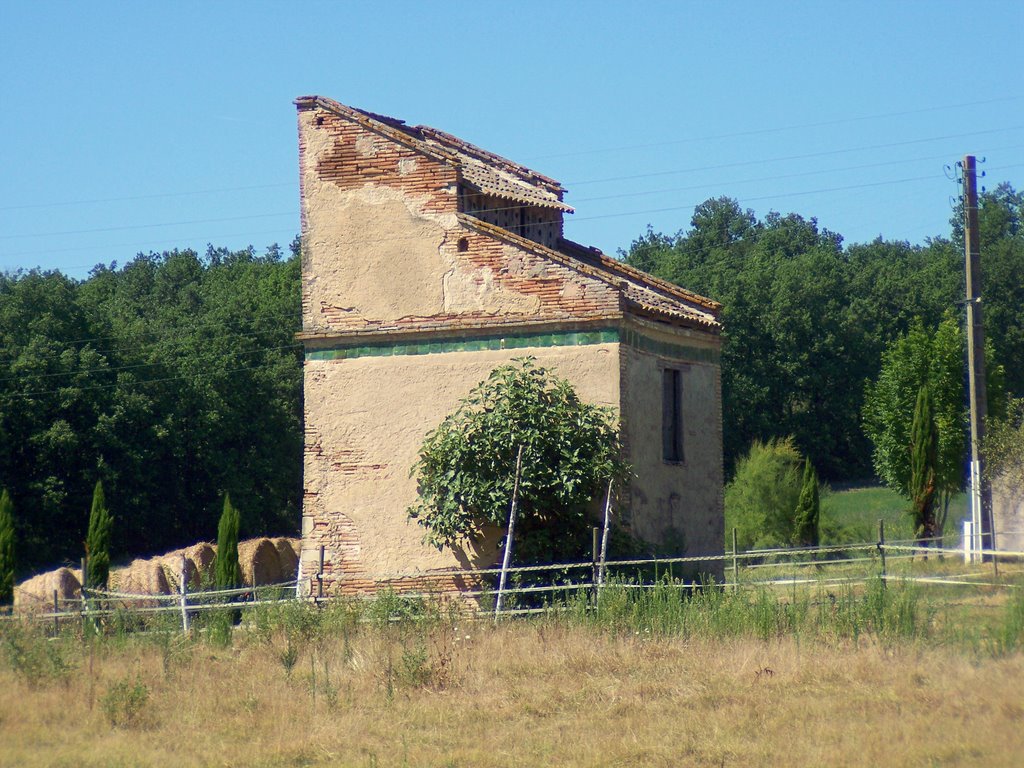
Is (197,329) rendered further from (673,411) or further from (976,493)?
(673,411)

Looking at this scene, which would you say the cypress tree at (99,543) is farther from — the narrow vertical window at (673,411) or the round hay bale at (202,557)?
the narrow vertical window at (673,411)

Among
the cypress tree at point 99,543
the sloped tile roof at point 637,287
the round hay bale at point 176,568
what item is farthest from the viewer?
the cypress tree at point 99,543

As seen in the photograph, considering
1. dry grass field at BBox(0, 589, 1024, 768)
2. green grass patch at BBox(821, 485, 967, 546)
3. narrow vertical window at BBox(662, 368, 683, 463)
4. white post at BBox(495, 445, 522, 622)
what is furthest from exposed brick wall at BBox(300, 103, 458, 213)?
green grass patch at BBox(821, 485, 967, 546)

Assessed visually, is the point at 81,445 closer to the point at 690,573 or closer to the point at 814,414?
the point at 690,573

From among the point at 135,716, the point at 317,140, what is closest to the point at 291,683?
the point at 135,716

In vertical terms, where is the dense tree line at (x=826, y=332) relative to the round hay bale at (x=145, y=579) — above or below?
above

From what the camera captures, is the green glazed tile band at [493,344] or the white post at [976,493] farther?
the white post at [976,493]

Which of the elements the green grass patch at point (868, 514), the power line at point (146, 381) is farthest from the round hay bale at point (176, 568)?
the green grass patch at point (868, 514)

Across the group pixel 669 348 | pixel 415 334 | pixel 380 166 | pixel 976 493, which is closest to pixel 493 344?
pixel 415 334

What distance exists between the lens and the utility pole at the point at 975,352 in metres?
28.2

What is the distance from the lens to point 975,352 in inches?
1120

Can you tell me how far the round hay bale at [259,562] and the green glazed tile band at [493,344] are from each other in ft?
43.0

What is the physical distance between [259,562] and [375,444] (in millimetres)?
14056

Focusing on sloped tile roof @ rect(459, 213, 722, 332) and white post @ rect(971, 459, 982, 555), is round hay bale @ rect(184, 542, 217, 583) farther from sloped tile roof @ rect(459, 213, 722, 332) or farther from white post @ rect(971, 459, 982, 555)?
white post @ rect(971, 459, 982, 555)
